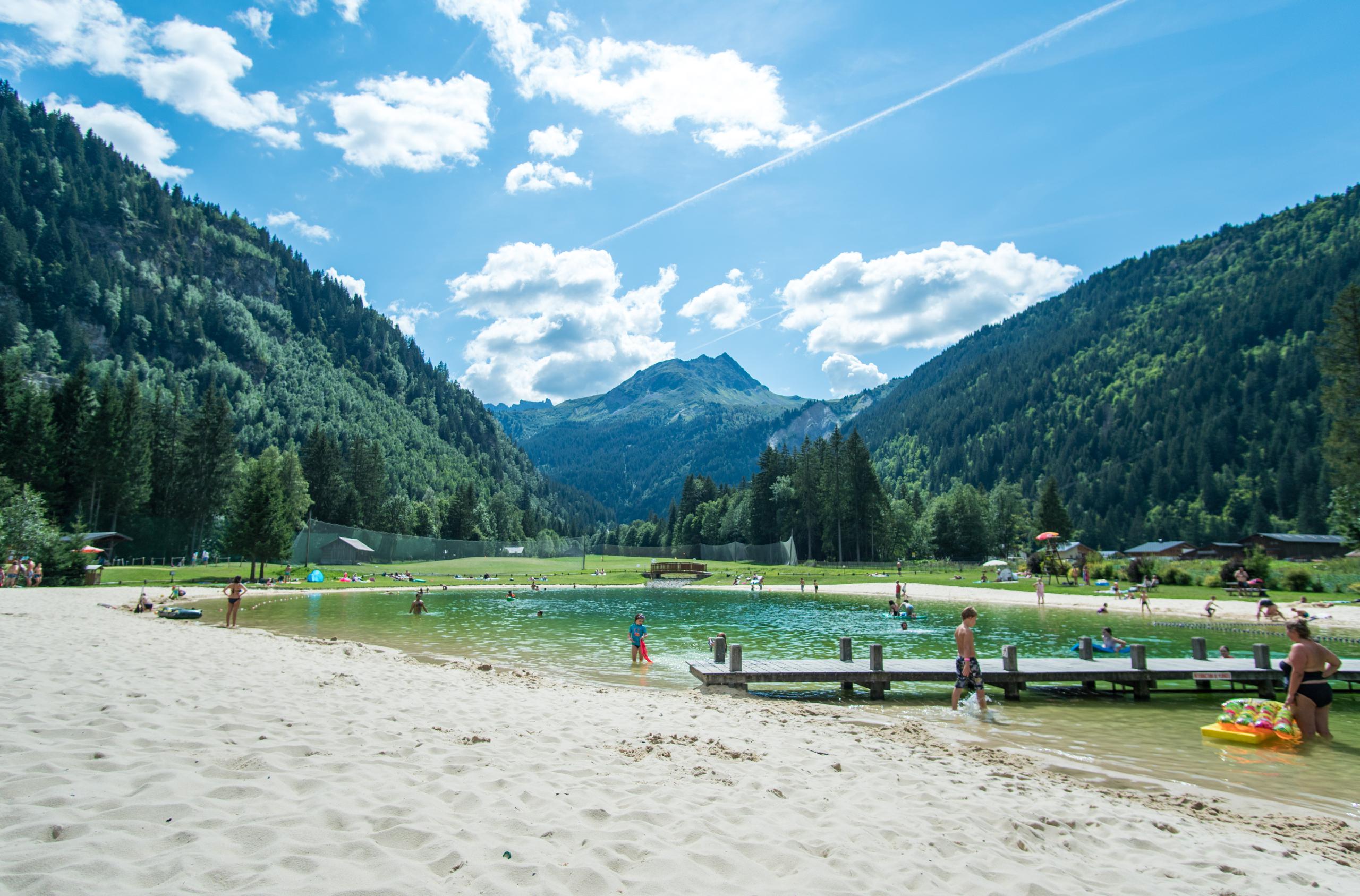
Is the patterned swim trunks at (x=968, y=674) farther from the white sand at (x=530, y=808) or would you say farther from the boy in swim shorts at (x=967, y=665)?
the white sand at (x=530, y=808)

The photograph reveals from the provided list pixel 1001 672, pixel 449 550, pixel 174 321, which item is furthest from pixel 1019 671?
pixel 174 321

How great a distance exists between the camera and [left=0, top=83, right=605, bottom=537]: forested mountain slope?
131875mm

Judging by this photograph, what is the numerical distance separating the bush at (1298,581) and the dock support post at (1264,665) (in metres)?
35.6

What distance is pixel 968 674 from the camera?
47.6 ft

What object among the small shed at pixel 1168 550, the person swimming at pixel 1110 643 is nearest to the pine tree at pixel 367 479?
the person swimming at pixel 1110 643

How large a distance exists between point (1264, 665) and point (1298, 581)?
120 feet

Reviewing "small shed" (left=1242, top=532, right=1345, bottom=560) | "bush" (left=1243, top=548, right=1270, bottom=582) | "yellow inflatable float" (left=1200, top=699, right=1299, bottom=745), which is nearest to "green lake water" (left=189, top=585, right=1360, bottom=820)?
"yellow inflatable float" (left=1200, top=699, right=1299, bottom=745)

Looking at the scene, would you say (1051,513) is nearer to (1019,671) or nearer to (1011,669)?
(1019,671)

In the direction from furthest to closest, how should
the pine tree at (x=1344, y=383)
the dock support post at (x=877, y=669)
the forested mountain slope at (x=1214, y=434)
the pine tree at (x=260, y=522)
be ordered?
the forested mountain slope at (x=1214, y=434), the pine tree at (x=260, y=522), the pine tree at (x=1344, y=383), the dock support post at (x=877, y=669)

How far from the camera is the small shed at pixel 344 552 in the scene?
245ft

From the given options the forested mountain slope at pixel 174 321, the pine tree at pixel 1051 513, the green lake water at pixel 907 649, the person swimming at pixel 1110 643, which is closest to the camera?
the green lake water at pixel 907 649

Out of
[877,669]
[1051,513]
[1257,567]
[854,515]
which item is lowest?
[877,669]

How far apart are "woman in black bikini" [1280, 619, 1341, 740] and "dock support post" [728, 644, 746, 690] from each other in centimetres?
1111

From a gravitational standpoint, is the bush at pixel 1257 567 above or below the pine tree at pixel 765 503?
below
